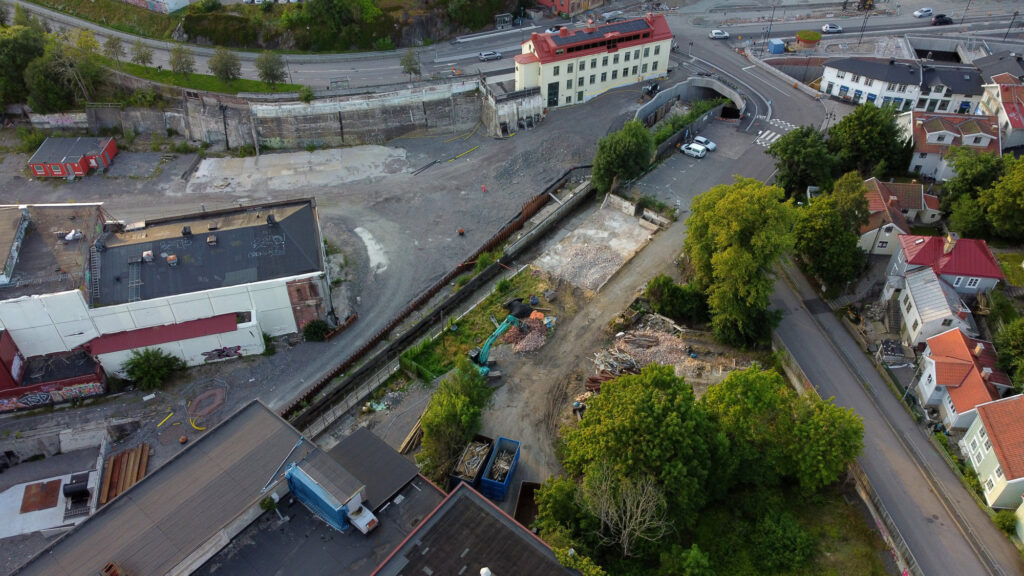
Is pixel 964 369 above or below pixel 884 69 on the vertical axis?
below

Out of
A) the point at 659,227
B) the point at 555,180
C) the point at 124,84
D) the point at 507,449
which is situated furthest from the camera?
the point at 124,84

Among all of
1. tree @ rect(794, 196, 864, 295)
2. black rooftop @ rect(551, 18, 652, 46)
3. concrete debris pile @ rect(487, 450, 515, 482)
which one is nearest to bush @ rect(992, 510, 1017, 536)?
tree @ rect(794, 196, 864, 295)

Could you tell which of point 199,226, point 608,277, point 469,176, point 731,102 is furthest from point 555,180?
point 199,226

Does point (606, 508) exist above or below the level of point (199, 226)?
below

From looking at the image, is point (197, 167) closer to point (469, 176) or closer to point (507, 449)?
point (469, 176)

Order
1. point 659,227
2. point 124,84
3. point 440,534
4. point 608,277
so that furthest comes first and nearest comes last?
point 124,84, point 659,227, point 608,277, point 440,534

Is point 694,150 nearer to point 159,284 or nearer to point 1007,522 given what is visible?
point 1007,522

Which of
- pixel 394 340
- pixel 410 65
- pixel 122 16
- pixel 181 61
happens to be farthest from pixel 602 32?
pixel 122 16
